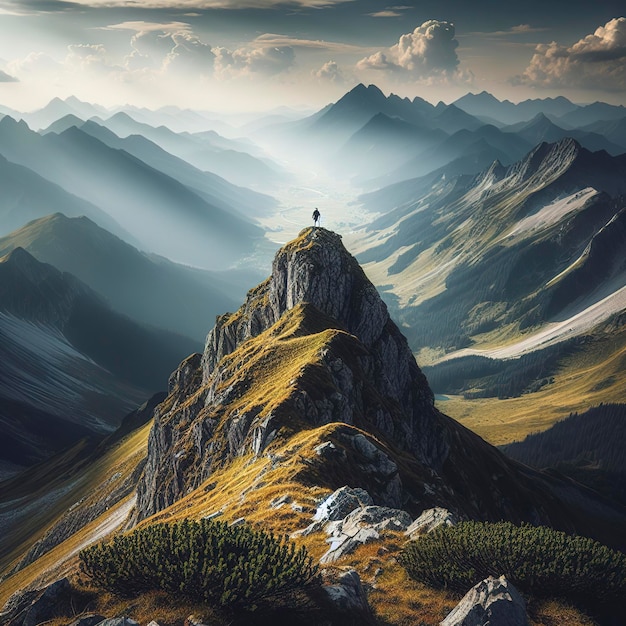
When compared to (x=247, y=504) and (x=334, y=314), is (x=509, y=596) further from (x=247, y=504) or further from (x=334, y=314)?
(x=334, y=314)

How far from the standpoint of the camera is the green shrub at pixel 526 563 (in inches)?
1153

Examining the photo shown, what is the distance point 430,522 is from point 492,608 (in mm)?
15402

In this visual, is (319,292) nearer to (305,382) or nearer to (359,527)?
(305,382)

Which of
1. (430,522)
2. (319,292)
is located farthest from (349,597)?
(319,292)

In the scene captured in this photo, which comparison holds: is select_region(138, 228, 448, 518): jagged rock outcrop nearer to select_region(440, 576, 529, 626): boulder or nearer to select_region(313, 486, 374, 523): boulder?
select_region(313, 486, 374, 523): boulder

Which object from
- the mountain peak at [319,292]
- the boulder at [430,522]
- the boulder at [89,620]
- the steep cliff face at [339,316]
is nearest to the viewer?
the boulder at [89,620]

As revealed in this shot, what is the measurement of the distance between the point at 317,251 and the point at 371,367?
117ft

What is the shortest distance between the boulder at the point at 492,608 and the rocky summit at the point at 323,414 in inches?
1146

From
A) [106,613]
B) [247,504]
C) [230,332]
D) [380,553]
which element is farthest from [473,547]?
[230,332]

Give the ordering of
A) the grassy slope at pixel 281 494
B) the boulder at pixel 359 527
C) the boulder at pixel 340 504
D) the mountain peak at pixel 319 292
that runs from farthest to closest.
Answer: the mountain peak at pixel 319 292 < the boulder at pixel 340 504 < the boulder at pixel 359 527 < the grassy slope at pixel 281 494

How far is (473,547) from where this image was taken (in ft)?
102

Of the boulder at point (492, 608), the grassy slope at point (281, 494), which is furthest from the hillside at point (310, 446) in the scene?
the boulder at point (492, 608)

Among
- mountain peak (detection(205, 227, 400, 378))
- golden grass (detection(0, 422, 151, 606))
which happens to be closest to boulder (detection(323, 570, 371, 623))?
golden grass (detection(0, 422, 151, 606))

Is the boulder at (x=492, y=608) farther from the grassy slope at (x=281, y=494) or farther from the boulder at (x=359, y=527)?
the boulder at (x=359, y=527)
